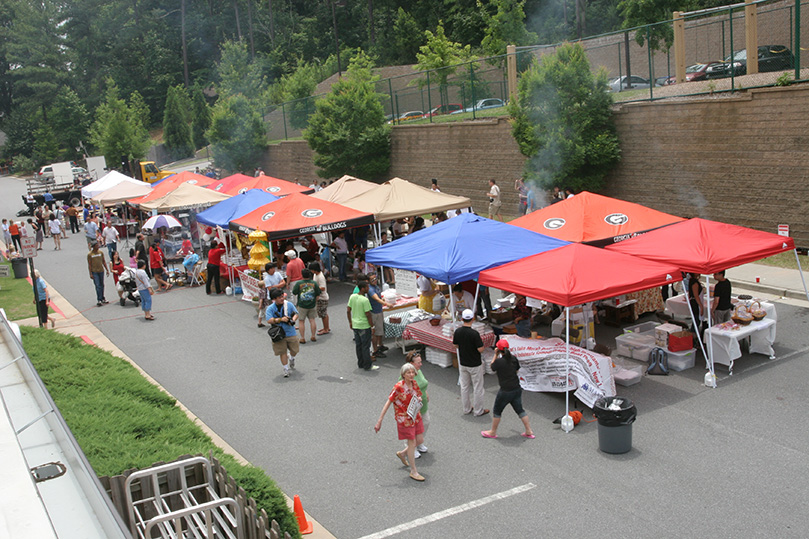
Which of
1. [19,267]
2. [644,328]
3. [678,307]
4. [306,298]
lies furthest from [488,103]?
[644,328]

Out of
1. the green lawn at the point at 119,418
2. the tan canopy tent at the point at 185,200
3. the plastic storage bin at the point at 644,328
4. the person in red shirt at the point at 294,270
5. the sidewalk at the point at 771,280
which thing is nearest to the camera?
the green lawn at the point at 119,418

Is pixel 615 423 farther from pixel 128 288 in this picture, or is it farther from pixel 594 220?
pixel 128 288

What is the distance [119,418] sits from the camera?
829 cm

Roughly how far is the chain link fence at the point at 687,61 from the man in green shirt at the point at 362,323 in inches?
504

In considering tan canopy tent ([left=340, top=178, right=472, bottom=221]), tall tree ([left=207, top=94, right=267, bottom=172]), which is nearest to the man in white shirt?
tan canopy tent ([left=340, top=178, right=472, bottom=221])

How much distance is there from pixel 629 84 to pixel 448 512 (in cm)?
1946

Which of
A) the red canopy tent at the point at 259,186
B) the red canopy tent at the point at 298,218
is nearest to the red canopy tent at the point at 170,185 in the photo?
the red canopy tent at the point at 259,186

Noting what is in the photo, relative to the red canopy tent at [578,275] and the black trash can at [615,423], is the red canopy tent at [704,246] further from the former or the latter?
the black trash can at [615,423]

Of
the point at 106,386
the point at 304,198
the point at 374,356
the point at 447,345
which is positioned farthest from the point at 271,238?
the point at 106,386

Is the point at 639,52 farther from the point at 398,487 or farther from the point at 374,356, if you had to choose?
the point at 398,487

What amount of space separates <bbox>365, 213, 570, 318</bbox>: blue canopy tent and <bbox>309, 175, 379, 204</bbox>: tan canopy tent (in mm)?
7033

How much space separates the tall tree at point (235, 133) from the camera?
46500 millimetres

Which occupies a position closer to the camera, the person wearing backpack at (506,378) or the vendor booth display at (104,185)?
the person wearing backpack at (506,378)

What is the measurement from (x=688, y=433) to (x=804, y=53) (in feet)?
51.5
